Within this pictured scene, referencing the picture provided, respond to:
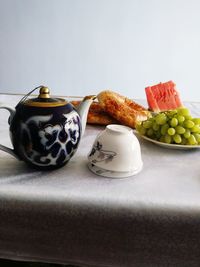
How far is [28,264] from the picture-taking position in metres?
0.64

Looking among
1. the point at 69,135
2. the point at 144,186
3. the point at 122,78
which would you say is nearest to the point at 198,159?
the point at 144,186

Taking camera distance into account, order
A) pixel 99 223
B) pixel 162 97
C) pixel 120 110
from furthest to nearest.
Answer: pixel 162 97 < pixel 120 110 < pixel 99 223

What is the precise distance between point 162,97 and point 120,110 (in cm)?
26

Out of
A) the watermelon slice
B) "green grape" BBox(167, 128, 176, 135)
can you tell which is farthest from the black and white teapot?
the watermelon slice

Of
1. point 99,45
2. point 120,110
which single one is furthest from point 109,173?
point 99,45

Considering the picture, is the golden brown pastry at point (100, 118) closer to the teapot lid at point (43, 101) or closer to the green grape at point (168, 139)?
the green grape at point (168, 139)

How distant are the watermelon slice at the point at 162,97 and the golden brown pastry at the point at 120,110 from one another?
0.43 feet

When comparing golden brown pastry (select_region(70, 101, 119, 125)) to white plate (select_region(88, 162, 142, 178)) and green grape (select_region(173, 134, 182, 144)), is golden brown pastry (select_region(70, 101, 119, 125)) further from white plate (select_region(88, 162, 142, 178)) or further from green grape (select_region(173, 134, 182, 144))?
white plate (select_region(88, 162, 142, 178))

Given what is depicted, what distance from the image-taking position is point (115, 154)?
53 cm

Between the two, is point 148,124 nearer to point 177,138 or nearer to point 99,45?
point 177,138

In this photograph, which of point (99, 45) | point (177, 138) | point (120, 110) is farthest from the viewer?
point (99, 45)

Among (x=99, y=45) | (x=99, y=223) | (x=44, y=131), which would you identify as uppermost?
(x=99, y=45)

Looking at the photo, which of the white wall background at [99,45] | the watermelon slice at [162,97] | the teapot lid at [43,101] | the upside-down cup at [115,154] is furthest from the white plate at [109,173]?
the white wall background at [99,45]

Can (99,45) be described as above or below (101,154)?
above
